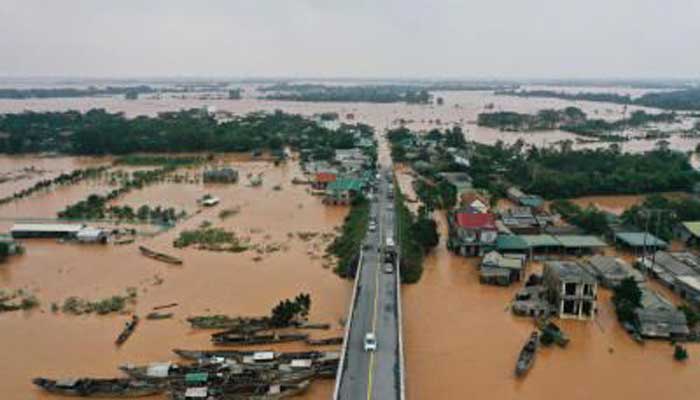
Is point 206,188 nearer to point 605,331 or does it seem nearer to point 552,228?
point 552,228

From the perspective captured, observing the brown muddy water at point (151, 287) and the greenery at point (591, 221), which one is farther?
the greenery at point (591, 221)

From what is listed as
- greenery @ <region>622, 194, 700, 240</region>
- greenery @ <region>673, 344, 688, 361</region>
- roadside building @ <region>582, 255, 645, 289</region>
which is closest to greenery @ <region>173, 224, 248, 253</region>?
roadside building @ <region>582, 255, 645, 289</region>

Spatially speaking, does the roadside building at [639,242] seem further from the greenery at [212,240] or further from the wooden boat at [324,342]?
the greenery at [212,240]

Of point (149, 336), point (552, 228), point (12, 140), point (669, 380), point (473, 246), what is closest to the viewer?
point (669, 380)

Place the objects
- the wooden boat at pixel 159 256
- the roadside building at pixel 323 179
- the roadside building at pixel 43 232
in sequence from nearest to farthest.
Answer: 1. the wooden boat at pixel 159 256
2. the roadside building at pixel 43 232
3. the roadside building at pixel 323 179

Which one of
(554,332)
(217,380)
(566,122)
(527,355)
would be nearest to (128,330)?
(217,380)

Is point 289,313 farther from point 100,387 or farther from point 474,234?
point 474,234

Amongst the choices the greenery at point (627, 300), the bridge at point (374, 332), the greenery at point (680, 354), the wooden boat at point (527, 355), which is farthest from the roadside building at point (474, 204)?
the greenery at point (680, 354)

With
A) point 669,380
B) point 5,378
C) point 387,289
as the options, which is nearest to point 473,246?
point 387,289
